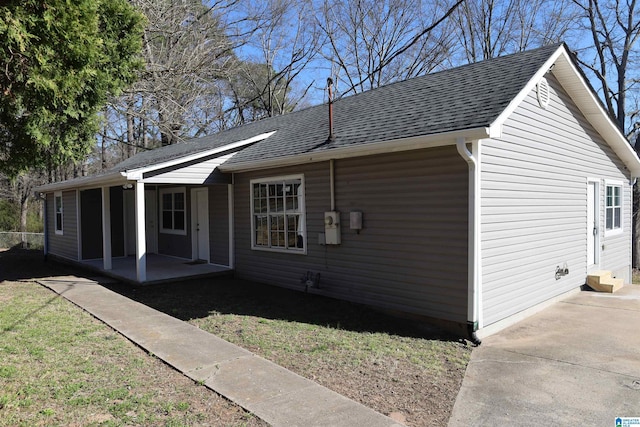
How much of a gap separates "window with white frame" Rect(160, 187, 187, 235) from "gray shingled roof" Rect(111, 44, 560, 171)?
3.48 metres

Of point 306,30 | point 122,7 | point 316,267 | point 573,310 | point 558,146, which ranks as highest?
point 306,30

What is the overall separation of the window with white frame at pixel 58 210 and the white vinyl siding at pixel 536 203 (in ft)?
45.1

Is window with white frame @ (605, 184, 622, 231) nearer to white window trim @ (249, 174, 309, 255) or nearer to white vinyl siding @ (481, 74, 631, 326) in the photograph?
white vinyl siding @ (481, 74, 631, 326)

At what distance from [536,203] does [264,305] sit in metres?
4.94

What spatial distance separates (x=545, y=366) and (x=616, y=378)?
2.15 ft

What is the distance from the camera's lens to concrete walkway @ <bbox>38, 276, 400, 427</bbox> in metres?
3.55

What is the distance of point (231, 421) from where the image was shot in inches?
136

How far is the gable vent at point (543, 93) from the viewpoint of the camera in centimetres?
748

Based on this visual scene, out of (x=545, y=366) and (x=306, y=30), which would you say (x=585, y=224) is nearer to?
(x=545, y=366)

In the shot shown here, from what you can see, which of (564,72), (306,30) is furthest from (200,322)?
(306,30)

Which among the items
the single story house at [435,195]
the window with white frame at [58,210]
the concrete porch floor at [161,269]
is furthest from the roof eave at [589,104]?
the window with white frame at [58,210]

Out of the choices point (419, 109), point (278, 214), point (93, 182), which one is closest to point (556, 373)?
point (419, 109)

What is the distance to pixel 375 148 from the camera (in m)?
6.78

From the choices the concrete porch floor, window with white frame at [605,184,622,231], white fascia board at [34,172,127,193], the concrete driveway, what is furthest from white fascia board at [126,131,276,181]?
window with white frame at [605,184,622,231]
